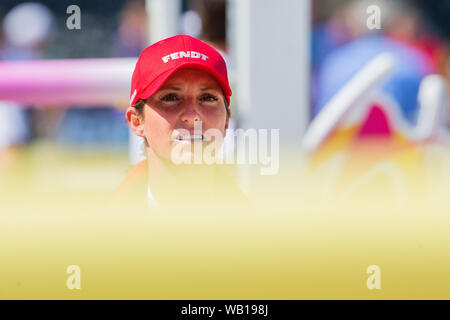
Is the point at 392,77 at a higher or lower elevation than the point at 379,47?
lower

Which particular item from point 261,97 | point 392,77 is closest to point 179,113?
point 261,97

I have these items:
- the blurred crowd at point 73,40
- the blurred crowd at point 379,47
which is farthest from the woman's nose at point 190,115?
the blurred crowd at point 379,47

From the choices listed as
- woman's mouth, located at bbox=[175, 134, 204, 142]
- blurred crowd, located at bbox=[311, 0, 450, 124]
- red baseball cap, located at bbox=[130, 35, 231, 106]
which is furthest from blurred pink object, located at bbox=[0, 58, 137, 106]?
blurred crowd, located at bbox=[311, 0, 450, 124]

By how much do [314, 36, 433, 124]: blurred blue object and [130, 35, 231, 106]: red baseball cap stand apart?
44.1 inches

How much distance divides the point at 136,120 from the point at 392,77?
1.34m

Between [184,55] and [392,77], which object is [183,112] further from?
[392,77]

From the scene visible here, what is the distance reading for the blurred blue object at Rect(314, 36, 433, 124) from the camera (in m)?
2.06

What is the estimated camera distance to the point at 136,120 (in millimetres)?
923

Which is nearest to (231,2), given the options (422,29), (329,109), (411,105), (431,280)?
(329,109)

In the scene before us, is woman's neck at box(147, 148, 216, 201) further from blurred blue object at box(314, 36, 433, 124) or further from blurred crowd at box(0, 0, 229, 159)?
blurred blue object at box(314, 36, 433, 124)

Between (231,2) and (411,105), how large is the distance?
126 cm

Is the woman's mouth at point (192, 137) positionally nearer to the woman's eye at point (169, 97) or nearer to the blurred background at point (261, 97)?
the woman's eye at point (169, 97)

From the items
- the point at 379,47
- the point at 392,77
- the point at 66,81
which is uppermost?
the point at 379,47

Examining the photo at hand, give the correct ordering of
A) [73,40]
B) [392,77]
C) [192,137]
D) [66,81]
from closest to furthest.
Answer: [192,137] → [66,81] → [73,40] → [392,77]
